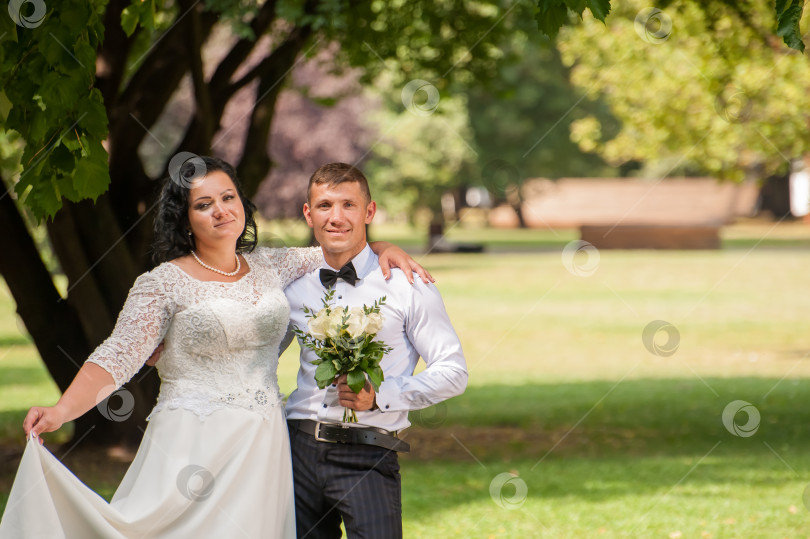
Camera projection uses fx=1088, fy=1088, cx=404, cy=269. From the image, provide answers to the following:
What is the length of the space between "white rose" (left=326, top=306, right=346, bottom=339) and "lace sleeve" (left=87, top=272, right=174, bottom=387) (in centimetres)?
71

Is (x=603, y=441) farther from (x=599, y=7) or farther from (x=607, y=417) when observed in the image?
(x=599, y=7)

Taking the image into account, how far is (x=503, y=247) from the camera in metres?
49.6

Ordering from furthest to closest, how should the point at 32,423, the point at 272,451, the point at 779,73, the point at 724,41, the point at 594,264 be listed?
1. the point at 594,264
2. the point at 779,73
3. the point at 724,41
4. the point at 272,451
5. the point at 32,423

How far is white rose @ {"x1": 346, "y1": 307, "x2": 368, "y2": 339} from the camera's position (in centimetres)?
401

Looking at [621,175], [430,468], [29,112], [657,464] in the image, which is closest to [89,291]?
[430,468]

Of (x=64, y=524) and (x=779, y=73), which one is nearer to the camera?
A: (x=64, y=524)

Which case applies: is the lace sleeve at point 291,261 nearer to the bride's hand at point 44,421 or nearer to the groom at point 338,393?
the groom at point 338,393

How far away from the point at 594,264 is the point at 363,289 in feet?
121

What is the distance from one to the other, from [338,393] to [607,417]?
32.7 feet

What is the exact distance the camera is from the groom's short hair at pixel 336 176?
437cm

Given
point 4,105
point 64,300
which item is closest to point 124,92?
point 64,300

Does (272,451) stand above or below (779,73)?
below

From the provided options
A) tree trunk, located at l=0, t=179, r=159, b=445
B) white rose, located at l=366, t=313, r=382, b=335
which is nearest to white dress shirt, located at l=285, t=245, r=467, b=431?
white rose, located at l=366, t=313, r=382, b=335

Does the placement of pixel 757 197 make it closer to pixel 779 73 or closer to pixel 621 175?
pixel 621 175
